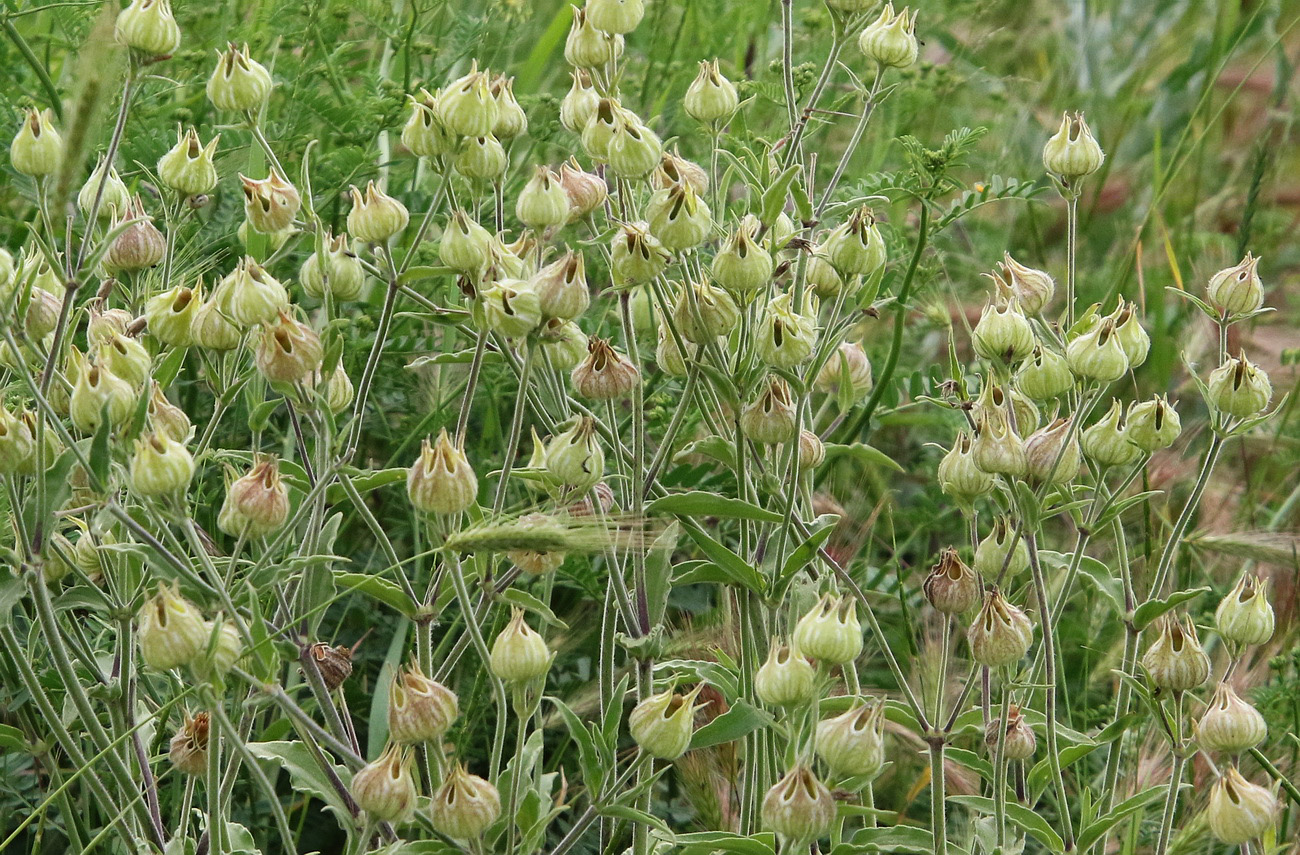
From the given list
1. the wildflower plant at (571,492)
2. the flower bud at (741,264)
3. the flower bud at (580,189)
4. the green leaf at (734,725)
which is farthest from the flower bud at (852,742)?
the flower bud at (580,189)

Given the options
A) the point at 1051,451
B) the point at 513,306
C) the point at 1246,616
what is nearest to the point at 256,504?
the point at 513,306

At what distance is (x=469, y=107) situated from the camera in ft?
4.79

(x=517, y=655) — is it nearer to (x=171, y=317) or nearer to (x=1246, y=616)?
(x=171, y=317)

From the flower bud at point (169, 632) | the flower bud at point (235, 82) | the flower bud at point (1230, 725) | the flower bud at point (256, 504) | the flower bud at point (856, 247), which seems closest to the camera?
the flower bud at point (169, 632)

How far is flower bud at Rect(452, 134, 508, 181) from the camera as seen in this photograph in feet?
5.05

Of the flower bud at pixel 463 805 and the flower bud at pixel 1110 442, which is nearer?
the flower bud at pixel 463 805

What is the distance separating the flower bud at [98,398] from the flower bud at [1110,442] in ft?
3.41

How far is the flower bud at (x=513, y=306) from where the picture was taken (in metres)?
1.37

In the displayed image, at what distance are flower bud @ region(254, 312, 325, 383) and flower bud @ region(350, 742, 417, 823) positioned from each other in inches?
15.1

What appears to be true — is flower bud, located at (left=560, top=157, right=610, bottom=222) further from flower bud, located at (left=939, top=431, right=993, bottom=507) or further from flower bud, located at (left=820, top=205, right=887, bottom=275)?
flower bud, located at (left=939, top=431, right=993, bottom=507)

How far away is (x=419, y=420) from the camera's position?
101 inches

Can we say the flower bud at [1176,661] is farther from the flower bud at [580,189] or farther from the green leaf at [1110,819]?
the flower bud at [580,189]

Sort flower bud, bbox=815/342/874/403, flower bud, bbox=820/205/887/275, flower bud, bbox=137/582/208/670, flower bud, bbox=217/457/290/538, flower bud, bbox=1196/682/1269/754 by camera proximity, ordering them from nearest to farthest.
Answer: flower bud, bbox=137/582/208/670 < flower bud, bbox=217/457/290/538 < flower bud, bbox=1196/682/1269/754 < flower bud, bbox=820/205/887/275 < flower bud, bbox=815/342/874/403

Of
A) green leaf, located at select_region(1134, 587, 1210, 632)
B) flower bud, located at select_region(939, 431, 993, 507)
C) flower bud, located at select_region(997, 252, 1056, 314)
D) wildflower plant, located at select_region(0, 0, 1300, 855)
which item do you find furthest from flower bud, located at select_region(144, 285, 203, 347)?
green leaf, located at select_region(1134, 587, 1210, 632)
